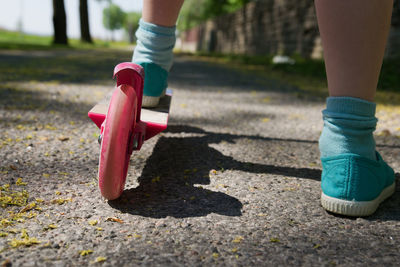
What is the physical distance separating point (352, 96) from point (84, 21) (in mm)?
17706

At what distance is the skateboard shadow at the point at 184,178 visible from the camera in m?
1.09

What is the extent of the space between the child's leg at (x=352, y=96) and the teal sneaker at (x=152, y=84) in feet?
2.04

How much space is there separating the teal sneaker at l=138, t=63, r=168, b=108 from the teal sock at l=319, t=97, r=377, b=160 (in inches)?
25.5

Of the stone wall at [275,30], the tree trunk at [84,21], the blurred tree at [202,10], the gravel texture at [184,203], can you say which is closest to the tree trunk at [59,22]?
the tree trunk at [84,21]

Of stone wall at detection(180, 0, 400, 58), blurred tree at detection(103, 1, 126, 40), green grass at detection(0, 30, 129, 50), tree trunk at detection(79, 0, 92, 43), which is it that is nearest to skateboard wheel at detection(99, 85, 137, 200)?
stone wall at detection(180, 0, 400, 58)

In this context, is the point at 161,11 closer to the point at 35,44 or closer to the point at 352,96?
the point at 352,96

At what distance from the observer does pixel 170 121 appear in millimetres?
2295

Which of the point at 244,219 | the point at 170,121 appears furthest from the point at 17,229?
the point at 170,121

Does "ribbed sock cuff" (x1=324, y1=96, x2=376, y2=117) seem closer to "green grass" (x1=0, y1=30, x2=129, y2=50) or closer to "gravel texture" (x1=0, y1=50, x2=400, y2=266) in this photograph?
"gravel texture" (x1=0, y1=50, x2=400, y2=266)

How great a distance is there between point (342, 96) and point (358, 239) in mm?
384

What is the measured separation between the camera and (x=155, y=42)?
4.68 feet

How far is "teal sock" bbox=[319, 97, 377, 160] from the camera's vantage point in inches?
42.3

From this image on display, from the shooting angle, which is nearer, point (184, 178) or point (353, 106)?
point (353, 106)

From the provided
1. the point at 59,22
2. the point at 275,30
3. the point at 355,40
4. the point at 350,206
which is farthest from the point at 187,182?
the point at 59,22
